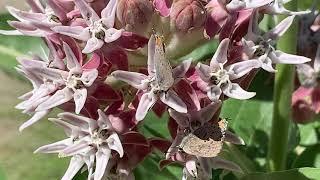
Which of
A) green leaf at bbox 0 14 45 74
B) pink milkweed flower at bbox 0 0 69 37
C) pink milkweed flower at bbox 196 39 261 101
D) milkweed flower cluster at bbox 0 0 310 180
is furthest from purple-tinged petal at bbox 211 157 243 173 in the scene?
green leaf at bbox 0 14 45 74

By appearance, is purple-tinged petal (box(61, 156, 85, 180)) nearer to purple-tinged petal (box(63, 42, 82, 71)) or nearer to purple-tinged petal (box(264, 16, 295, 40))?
purple-tinged petal (box(63, 42, 82, 71))

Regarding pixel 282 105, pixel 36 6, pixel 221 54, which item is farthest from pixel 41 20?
pixel 282 105

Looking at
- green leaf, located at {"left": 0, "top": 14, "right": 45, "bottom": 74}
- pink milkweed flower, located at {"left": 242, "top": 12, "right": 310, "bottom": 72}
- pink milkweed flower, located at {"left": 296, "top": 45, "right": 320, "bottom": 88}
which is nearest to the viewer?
pink milkweed flower, located at {"left": 242, "top": 12, "right": 310, "bottom": 72}

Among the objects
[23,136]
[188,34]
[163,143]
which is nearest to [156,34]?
[188,34]

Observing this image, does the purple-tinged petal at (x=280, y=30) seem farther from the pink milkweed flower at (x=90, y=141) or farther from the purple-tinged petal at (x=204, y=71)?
the pink milkweed flower at (x=90, y=141)

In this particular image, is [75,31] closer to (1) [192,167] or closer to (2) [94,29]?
(2) [94,29]

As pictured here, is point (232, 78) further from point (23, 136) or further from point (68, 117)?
point (23, 136)
